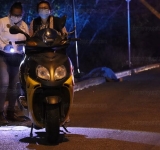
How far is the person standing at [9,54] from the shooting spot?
8273mm

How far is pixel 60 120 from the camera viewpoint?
670 centimetres

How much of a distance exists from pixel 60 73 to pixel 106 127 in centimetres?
184

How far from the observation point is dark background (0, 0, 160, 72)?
70.6 feet

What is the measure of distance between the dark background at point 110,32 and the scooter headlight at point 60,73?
11.9m

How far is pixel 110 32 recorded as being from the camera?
86.8 ft

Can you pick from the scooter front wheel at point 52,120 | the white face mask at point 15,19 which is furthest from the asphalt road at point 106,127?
the white face mask at point 15,19

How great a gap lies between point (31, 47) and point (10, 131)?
5.36 feet

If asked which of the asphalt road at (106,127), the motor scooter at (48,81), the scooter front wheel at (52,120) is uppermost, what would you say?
the motor scooter at (48,81)

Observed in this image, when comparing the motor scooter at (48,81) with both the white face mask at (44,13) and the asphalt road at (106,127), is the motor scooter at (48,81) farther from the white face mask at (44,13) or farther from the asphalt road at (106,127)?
the white face mask at (44,13)

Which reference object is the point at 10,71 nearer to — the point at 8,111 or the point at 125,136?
the point at 8,111

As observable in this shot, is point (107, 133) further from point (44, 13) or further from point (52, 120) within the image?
point (44, 13)

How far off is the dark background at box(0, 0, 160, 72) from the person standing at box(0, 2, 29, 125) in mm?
10133

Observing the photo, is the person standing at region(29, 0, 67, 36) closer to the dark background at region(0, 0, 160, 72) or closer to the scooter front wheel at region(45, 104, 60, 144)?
the scooter front wheel at region(45, 104, 60, 144)

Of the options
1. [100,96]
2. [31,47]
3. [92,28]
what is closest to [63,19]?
[31,47]
